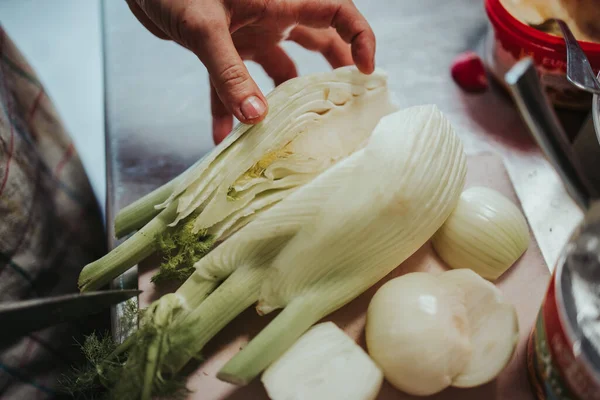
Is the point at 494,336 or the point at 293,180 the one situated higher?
the point at 293,180

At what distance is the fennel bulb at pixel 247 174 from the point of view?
1.12 meters

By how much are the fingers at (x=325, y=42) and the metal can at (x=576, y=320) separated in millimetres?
988

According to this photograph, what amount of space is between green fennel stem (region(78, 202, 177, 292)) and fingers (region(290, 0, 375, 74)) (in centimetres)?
58

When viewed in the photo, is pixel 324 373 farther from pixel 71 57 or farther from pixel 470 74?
pixel 71 57

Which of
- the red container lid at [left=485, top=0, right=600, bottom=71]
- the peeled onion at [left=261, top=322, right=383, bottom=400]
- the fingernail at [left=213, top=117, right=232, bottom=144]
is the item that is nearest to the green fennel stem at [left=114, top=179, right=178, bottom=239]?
the fingernail at [left=213, top=117, right=232, bottom=144]

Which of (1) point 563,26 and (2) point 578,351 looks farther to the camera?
(1) point 563,26

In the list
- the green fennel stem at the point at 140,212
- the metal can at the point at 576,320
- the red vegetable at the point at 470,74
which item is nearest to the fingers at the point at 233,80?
the green fennel stem at the point at 140,212

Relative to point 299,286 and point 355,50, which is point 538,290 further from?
point 355,50

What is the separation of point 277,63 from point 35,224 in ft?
2.59

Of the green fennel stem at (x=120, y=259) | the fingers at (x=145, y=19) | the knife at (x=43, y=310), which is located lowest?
the green fennel stem at (x=120, y=259)

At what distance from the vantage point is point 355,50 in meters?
1.29

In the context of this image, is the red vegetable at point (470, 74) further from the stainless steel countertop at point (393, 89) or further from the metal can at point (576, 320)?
the metal can at point (576, 320)

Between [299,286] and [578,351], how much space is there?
483 mm

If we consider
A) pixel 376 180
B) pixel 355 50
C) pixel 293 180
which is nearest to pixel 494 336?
pixel 376 180
